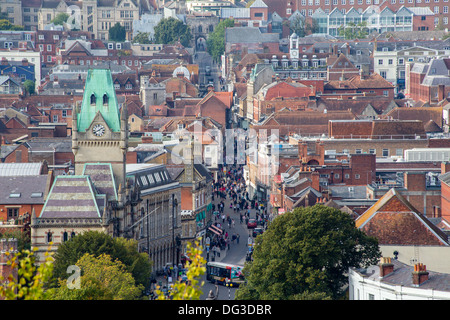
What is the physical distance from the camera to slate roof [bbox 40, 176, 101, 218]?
261ft

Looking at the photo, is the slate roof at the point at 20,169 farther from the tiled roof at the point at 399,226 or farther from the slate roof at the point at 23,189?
the tiled roof at the point at 399,226

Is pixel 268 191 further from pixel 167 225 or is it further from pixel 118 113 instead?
pixel 118 113

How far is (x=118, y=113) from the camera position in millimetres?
87188

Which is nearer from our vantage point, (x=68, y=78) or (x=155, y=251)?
(x=155, y=251)

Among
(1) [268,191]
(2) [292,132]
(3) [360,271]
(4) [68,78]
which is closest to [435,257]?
(3) [360,271]

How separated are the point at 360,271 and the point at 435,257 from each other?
1021 centimetres

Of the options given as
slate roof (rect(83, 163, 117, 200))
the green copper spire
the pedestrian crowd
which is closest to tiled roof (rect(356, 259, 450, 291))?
slate roof (rect(83, 163, 117, 200))

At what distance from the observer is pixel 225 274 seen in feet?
275

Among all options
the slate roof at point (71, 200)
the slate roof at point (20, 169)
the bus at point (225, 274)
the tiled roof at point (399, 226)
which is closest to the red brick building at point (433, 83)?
the slate roof at point (20, 169)

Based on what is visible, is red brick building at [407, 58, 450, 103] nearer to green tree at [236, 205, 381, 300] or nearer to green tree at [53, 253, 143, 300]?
green tree at [236, 205, 381, 300]

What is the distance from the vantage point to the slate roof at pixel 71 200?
7956cm

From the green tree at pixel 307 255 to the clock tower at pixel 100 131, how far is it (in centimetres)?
1834

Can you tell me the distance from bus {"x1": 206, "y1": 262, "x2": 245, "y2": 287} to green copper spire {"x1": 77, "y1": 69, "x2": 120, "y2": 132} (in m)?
10.6

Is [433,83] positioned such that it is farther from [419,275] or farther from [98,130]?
[419,275]
